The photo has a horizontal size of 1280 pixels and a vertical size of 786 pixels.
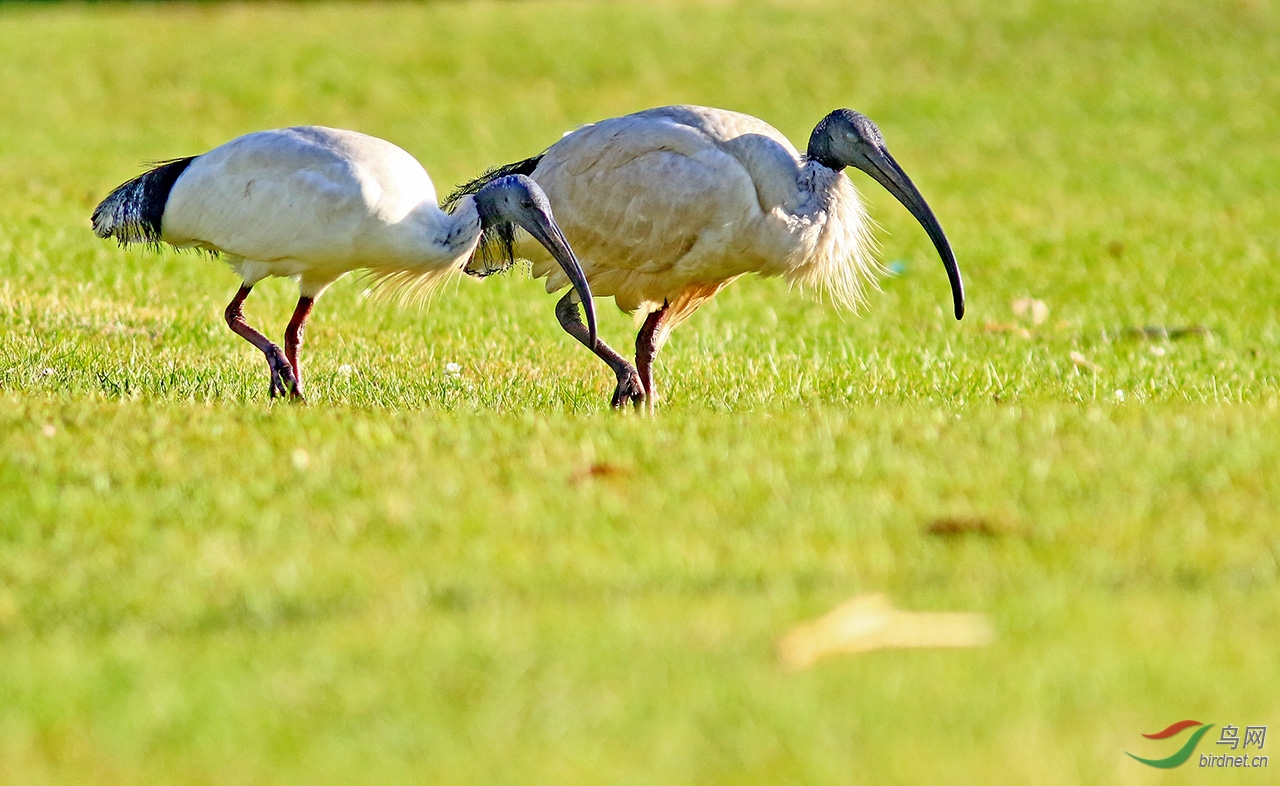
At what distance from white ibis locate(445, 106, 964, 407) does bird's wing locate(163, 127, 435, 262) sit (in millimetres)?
674

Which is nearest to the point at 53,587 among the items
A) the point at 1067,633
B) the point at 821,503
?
the point at 821,503

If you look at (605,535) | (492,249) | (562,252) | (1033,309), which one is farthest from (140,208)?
(1033,309)

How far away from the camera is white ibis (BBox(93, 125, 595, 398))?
6.94 metres

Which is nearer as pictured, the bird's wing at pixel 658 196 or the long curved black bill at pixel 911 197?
the bird's wing at pixel 658 196

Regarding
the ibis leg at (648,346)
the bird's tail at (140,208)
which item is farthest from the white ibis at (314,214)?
the ibis leg at (648,346)

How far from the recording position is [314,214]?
6934 millimetres

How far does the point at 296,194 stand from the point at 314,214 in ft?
0.44

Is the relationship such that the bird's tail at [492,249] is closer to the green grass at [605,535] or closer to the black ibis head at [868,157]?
the green grass at [605,535]

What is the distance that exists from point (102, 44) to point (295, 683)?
73.6ft

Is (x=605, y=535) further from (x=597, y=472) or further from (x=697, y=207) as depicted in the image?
(x=697, y=207)

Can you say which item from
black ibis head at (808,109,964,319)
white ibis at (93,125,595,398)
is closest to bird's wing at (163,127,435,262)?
white ibis at (93,125,595,398)

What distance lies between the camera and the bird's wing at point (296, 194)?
691 centimetres

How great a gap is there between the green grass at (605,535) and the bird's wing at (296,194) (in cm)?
72

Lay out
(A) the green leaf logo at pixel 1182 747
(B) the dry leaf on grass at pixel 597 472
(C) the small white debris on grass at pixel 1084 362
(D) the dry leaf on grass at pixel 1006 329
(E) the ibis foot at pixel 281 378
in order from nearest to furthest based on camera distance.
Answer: (A) the green leaf logo at pixel 1182 747, (B) the dry leaf on grass at pixel 597 472, (E) the ibis foot at pixel 281 378, (C) the small white debris on grass at pixel 1084 362, (D) the dry leaf on grass at pixel 1006 329
